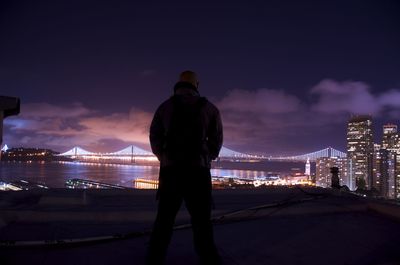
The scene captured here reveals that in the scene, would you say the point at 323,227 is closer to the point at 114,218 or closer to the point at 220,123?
the point at 220,123

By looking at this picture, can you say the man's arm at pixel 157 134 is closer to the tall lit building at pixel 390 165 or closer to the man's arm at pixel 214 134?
the man's arm at pixel 214 134

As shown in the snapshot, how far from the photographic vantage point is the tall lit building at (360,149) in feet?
293

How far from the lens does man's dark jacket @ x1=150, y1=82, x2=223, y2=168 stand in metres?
2.04

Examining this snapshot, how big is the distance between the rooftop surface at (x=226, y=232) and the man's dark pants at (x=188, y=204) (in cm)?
21

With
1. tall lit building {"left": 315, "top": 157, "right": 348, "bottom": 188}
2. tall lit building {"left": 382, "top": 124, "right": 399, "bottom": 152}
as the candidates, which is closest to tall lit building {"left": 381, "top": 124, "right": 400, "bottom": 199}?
tall lit building {"left": 382, "top": 124, "right": 399, "bottom": 152}

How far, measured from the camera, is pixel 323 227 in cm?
317

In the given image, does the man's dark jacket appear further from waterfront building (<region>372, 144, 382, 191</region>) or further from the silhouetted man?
waterfront building (<region>372, 144, 382, 191</region>)

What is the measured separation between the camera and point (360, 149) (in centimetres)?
10350

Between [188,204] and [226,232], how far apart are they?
1.09m

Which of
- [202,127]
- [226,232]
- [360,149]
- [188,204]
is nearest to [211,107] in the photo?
[202,127]

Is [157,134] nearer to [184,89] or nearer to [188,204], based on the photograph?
[184,89]

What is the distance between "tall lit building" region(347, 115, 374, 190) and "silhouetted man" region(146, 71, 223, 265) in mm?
90248

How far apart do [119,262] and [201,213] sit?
0.61 meters

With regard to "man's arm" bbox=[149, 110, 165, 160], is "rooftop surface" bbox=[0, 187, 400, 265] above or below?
below
